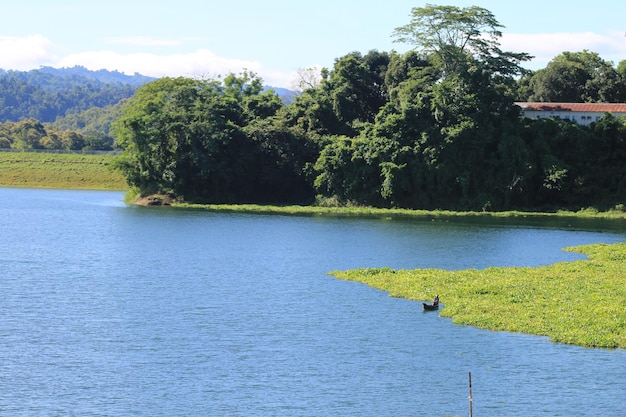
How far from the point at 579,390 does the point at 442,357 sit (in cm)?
530

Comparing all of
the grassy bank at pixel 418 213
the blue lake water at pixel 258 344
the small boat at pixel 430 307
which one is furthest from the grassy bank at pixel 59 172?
the small boat at pixel 430 307

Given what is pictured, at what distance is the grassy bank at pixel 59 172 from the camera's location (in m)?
138

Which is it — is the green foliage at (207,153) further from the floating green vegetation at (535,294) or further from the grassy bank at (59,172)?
the floating green vegetation at (535,294)

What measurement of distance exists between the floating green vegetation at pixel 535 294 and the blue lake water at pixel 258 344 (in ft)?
3.48

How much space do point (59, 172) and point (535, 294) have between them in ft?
373


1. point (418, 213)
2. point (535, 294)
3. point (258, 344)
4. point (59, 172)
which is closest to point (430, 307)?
point (535, 294)

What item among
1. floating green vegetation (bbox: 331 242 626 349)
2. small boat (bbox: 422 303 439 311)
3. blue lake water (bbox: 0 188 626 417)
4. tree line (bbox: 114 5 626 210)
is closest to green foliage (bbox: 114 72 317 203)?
tree line (bbox: 114 5 626 210)

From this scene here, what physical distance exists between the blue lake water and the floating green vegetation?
3.48 feet

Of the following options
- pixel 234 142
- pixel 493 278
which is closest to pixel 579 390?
pixel 493 278

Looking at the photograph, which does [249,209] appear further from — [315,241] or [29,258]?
[29,258]

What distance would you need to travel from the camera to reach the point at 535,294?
40.3 meters

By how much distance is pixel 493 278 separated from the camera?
45.2m

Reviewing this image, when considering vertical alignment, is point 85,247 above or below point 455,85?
below

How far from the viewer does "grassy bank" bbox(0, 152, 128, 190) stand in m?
138
